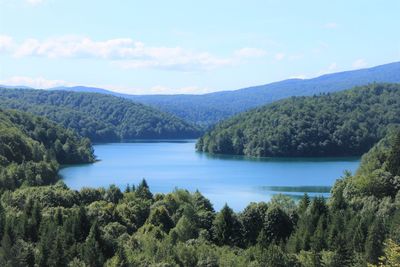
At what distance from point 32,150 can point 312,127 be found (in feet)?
176

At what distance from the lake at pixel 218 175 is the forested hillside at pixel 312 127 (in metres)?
7.36

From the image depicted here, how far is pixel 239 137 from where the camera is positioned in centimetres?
11675

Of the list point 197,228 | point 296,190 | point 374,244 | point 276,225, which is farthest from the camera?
point 296,190

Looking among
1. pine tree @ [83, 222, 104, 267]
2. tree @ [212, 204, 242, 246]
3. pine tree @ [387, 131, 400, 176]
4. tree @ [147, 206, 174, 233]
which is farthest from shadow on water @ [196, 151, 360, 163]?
pine tree @ [83, 222, 104, 267]

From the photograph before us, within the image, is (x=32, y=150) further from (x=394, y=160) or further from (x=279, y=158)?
(x=279, y=158)

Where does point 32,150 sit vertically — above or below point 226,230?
above

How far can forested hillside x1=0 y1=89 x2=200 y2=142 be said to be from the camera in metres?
154

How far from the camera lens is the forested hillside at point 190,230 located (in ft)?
84.9

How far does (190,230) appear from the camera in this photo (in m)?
31.4

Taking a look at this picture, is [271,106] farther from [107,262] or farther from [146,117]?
[107,262]

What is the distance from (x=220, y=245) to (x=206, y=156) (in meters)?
75.0

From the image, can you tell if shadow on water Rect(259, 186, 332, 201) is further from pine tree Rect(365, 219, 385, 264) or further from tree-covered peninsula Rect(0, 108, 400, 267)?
pine tree Rect(365, 219, 385, 264)

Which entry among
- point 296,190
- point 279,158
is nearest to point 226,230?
point 296,190

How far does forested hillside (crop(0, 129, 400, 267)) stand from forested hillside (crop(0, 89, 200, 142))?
115 meters
